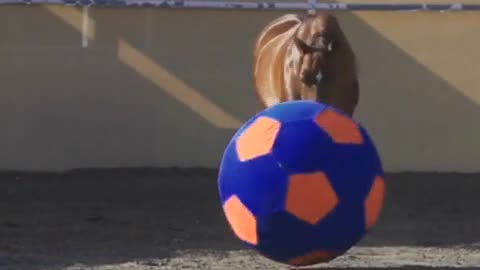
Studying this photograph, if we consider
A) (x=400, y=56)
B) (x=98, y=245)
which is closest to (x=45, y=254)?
(x=98, y=245)

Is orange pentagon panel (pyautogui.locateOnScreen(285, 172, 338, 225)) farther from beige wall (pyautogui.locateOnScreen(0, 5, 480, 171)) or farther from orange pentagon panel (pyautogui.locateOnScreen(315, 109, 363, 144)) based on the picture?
beige wall (pyautogui.locateOnScreen(0, 5, 480, 171))

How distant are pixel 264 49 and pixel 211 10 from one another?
137 centimetres

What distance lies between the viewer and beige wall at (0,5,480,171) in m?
10.4

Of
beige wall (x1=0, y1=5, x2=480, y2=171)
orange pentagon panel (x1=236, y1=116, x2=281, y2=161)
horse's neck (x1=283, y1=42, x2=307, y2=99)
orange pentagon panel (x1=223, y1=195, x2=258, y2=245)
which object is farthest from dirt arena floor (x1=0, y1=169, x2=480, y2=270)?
orange pentagon panel (x1=236, y1=116, x2=281, y2=161)

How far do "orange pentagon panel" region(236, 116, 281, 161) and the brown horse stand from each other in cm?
158

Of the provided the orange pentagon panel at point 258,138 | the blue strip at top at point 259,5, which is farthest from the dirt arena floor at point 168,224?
the blue strip at top at point 259,5

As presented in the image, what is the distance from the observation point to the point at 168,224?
8.51 metres

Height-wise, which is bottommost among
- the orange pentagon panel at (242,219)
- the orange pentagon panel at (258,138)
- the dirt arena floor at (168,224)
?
the dirt arena floor at (168,224)

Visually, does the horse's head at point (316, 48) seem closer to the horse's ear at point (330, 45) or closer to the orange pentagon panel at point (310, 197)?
the horse's ear at point (330, 45)

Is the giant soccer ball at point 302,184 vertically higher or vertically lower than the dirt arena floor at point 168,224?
higher

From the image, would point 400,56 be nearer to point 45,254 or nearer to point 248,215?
point 45,254

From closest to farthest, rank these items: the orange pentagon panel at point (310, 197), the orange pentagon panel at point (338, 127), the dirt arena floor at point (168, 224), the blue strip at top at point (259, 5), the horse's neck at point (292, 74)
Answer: the orange pentagon panel at point (310, 197), the orange pentagon panel at point (338, 127), the dirt arena floor at point (168, 224), the horse's neck at point (292, 74), the blue strip at top at point (259, 5)

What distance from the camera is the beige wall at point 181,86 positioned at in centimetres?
1045

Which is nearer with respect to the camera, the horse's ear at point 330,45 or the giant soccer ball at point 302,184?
the giant soccer ball at point 302,184
